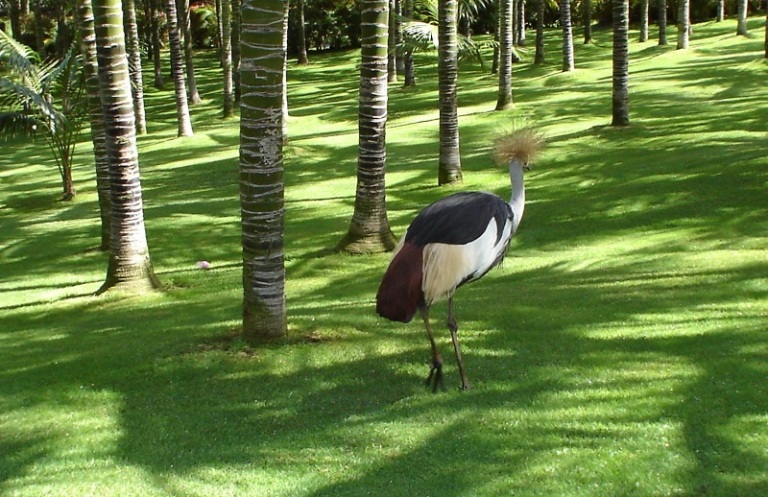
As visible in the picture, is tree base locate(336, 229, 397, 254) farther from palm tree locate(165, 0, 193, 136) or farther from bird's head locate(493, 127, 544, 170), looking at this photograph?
palm tree locate(165, 0, 193, 136)

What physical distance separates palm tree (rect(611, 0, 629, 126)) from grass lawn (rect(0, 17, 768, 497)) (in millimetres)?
2227

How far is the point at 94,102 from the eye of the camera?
15.5m

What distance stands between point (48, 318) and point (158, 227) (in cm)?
599

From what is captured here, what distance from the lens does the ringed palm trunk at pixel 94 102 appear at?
1512 centimetres

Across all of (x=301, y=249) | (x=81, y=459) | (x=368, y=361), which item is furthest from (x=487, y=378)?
(x=301, y=249)

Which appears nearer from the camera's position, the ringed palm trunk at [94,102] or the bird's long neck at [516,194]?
the bird's long neck at [516,194]

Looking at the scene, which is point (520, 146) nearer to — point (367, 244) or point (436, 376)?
point (436, 376)

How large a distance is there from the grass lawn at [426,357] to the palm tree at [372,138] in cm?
50

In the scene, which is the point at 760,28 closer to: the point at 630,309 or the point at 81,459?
the point at 630,309

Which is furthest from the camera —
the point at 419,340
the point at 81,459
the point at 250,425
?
the point at 419,340

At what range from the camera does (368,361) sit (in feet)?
26.9

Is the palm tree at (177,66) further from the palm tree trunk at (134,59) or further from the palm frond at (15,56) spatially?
the palm frond at (15,56)

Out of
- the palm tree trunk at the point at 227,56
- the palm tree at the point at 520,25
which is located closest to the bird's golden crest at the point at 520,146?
the palm tree trunk at the point at 227,56

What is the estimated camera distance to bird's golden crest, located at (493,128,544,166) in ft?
25.6
